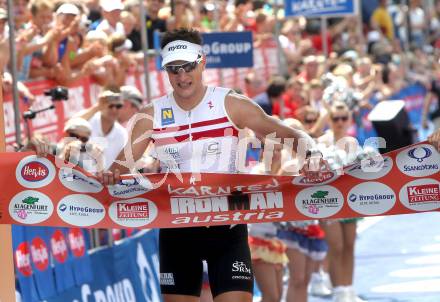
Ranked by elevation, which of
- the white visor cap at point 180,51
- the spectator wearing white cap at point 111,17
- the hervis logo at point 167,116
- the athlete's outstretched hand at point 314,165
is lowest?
the athlete's outstretched hand at point 314,165

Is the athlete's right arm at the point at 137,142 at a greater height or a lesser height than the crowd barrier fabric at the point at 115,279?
greater

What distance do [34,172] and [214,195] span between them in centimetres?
115

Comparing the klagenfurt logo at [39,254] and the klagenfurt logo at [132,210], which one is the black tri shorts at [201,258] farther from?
the klagenfurt logo at [39,254]

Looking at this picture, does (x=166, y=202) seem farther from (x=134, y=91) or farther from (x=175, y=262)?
(x=134, y=91)

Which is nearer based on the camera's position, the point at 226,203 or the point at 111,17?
the point at 226,203

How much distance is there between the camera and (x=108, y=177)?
7.27 metres

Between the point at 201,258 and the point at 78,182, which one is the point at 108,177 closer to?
the point at 78,182

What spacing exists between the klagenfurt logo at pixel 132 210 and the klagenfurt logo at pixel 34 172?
0.45m

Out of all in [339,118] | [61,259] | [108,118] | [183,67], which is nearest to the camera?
[183,67]

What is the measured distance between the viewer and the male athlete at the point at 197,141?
7.37 m

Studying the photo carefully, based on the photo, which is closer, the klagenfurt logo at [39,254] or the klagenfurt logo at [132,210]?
the klagenfurt logo at [132,210]

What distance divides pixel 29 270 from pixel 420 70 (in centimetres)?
2126

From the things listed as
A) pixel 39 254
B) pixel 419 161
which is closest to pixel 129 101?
pixel 39 254

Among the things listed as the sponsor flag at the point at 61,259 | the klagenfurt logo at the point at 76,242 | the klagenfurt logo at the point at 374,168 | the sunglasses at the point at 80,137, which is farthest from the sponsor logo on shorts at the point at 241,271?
the sunglasses at the point at 80,137
